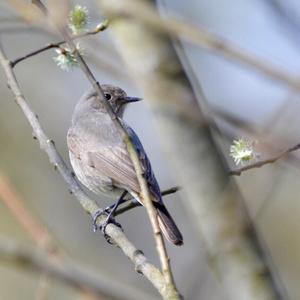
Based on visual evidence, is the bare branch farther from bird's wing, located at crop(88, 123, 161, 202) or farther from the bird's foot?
bird's wing, located at crop(88, 123, 161, 202)

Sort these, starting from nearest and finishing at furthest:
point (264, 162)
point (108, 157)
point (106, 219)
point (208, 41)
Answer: point (208, 41), point (264, 162), point (106, 219), point (108, 157)

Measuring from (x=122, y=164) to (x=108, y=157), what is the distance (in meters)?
0.20

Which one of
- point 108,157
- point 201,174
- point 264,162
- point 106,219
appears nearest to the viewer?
point 264,162

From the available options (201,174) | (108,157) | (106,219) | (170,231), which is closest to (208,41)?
(201,174)

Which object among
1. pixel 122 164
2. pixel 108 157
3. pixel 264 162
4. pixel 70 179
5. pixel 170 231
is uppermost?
pixel 108 157

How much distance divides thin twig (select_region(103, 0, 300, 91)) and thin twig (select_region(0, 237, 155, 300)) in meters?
0.43

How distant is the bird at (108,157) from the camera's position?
4004 mm

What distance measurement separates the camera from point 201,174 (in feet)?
8.89

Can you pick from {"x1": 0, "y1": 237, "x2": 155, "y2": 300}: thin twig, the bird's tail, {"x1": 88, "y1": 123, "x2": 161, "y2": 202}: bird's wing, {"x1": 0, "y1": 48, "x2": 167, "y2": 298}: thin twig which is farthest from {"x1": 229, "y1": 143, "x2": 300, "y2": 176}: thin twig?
{"x1": 88, "y1": 123, "x2": 161, "y2": 202}: bird's wing

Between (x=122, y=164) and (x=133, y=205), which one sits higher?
(x=122, y=164)

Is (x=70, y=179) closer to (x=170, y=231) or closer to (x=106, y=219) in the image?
(x=106, y=219)

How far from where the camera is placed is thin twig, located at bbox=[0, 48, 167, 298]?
2.72 meters

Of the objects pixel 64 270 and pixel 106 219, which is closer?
pixel 64 270

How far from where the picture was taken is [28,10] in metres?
1.73
